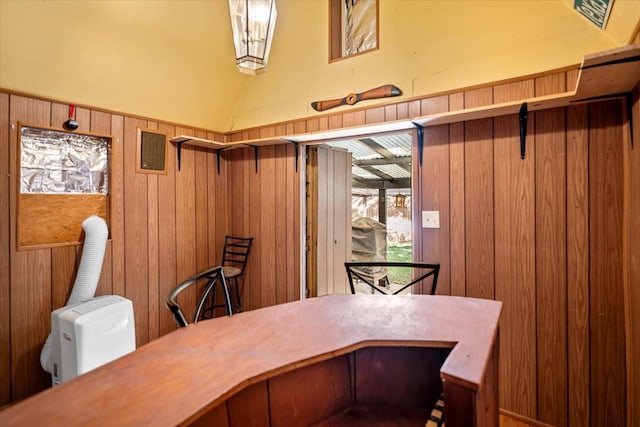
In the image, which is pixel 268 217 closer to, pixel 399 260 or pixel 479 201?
pixel 479 201

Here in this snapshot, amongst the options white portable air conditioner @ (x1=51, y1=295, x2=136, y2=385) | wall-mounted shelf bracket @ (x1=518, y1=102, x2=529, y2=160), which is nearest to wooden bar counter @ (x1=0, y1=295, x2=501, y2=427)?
wall-mounted shelf bracket @ (x1=518, y1=102, x2=529, y2=160)

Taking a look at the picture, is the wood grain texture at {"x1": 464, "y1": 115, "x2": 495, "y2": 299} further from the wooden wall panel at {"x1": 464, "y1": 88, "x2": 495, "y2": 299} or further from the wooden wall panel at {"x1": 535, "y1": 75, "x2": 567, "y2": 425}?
the wooden wall panel at {"x1": 535, "y1": 75, "x2": 567, "y2": 425}

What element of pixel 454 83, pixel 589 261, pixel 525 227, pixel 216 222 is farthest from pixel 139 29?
pixel 589 261

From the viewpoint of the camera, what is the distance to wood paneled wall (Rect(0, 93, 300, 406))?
2.19 metres

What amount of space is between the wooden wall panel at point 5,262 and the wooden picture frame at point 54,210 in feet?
0.18

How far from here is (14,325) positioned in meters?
2.21

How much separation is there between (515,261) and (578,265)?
0.31 metres

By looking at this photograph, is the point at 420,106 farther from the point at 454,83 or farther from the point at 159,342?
the point at 159,342

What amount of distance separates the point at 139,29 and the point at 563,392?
366 centimetres

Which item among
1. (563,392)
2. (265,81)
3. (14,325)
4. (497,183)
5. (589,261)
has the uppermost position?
(265,81)

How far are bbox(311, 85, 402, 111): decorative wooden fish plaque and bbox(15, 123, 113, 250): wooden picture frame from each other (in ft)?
5.70

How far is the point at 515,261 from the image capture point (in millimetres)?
2041

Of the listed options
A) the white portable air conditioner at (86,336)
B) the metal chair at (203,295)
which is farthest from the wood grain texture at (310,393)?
the white portable air conditioner at (86,336)

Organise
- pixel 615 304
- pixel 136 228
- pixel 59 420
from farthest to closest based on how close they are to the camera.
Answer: pixel 136 228, pixel 615 304, pixel 59 420
